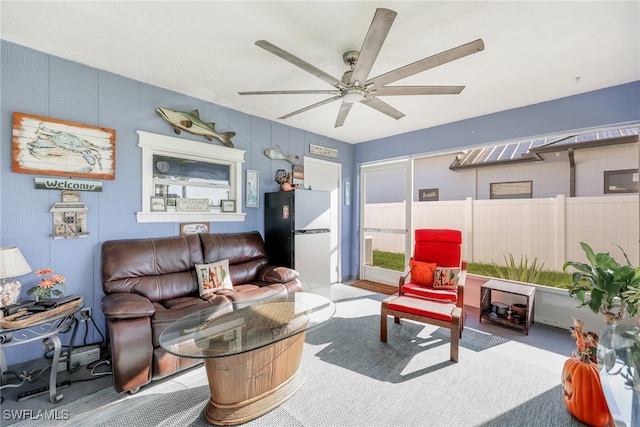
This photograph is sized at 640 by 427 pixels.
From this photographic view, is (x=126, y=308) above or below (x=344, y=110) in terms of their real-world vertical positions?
below

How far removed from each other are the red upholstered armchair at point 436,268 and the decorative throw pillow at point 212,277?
200cm

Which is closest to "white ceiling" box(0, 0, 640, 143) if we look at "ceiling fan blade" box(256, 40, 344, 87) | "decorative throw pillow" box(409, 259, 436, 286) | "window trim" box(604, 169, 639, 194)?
"ceiling fan blade" box(256, 40, 344, 87)

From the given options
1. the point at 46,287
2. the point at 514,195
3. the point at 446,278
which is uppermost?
the point at 514,195

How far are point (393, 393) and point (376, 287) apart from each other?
2.84 metres

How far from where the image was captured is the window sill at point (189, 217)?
297 centimetres

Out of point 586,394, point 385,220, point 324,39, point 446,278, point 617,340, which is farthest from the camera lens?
point 385,220

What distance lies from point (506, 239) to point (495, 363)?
6.91 feet

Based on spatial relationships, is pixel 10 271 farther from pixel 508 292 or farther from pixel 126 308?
pixel 508 292

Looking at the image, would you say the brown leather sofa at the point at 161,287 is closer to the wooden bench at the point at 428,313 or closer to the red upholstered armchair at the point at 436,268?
the wooden bench at the point at 428,313

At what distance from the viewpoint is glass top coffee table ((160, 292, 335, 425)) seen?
1708 mm

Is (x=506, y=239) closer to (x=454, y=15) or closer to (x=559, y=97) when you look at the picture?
(x=559, y=97)

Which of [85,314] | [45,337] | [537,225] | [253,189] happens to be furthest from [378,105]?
[85,314]

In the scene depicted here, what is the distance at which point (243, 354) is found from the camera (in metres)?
1.76

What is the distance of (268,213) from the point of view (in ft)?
13.2
